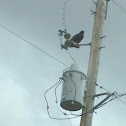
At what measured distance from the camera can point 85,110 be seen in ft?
34.4

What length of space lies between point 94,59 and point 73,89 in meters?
0.96

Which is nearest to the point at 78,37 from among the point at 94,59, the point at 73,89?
the point at 94,59

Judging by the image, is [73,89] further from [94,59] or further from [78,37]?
[78,37]

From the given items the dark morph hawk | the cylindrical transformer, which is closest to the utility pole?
the cylindrical transformer

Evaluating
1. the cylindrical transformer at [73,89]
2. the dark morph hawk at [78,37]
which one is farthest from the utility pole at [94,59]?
the dark morph hawk at [78,37]

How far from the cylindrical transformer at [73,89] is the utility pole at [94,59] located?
0.23 m

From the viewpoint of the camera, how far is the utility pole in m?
10.5

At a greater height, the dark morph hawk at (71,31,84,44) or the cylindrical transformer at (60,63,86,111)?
the dark morph hawk at (71,31,84,44)

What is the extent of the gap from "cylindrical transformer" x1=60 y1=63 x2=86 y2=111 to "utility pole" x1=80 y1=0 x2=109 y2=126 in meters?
0.23

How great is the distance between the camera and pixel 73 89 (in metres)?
10.3

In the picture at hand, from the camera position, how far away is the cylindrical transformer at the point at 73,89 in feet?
33.7

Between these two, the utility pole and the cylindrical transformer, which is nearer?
the cylindrical transformer

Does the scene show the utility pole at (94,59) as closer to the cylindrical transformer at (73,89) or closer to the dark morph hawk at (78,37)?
the cylindrical transformer at (73,89)

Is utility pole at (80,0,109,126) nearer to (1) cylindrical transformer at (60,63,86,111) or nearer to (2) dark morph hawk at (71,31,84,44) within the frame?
(1) cylindrical transformer at (60,63,86,111)
